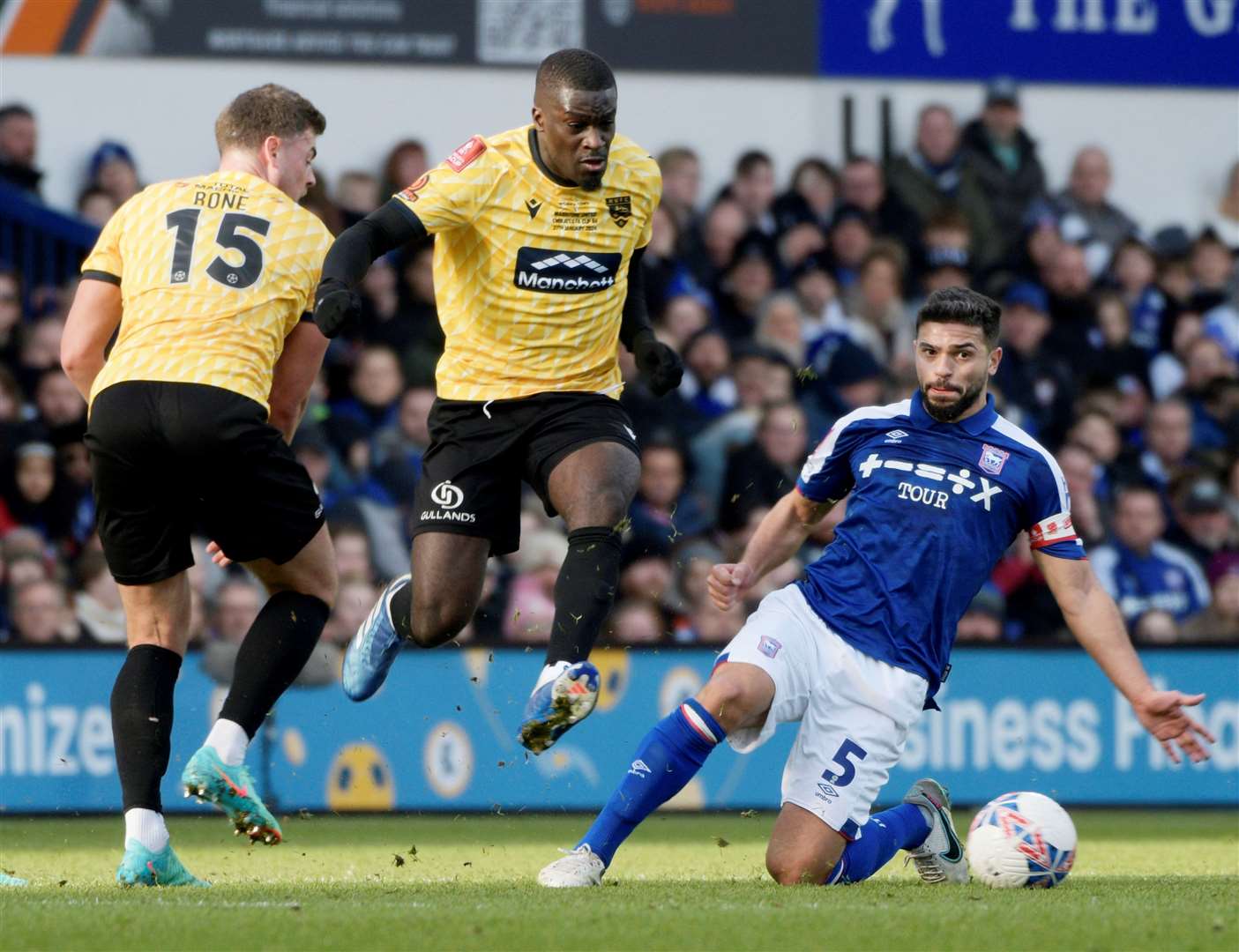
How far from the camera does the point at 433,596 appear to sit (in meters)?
7.19

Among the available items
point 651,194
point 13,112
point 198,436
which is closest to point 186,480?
point 198,436

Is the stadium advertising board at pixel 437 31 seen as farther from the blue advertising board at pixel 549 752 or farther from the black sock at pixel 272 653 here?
the black sock at pixel 272 653

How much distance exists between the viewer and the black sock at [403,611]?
741 centimetres

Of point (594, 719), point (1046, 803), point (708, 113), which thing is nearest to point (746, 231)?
point (708, 113)

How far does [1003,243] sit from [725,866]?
7835 millimetres

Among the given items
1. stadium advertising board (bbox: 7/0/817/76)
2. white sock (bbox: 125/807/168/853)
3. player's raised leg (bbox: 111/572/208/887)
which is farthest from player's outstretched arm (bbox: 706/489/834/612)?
stadium advertising board (bbox: 7/0/817/76)

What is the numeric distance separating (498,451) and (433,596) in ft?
1.93

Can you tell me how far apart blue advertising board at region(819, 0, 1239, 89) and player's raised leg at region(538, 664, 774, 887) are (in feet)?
31.0

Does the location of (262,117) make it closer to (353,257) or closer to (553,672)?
(353,257)

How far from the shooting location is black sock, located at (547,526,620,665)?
6305 millimetres

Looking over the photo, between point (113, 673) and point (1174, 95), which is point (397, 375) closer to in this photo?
point (113, 673)

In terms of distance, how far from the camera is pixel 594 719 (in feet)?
35.7

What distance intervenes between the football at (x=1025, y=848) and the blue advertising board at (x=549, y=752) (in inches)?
171

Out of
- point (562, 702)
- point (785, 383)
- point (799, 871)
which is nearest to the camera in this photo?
point (562, 702)
